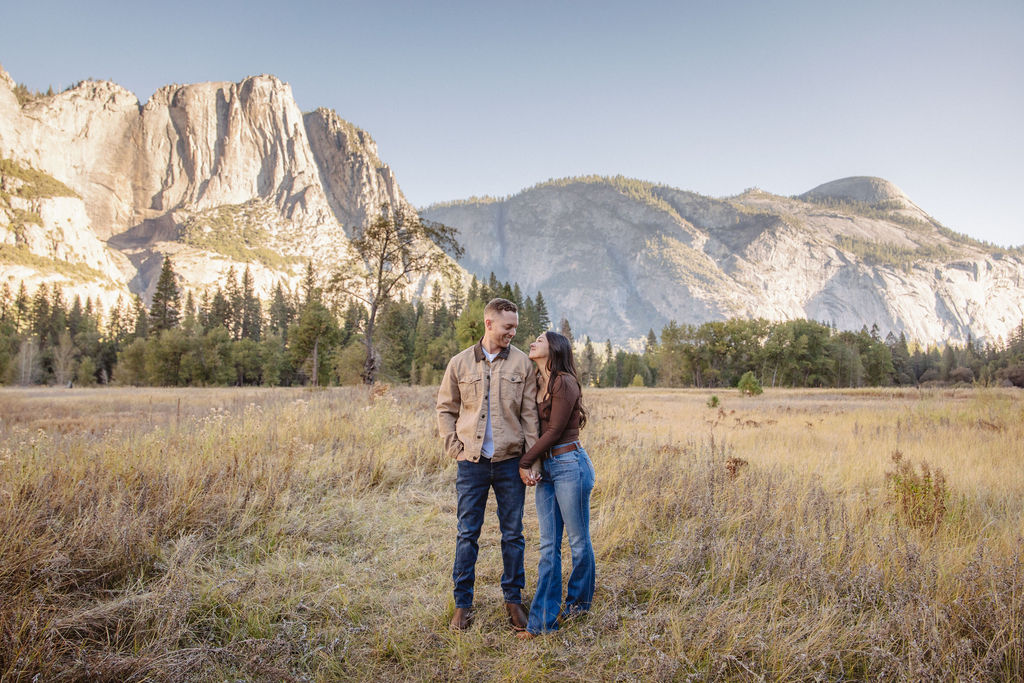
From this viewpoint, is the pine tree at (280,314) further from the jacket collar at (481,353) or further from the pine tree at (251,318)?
the jacket collar at (481,353)

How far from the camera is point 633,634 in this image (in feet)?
9.89

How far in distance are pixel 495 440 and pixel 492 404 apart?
25 centimetres

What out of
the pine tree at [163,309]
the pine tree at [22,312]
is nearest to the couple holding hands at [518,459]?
the pine tree at [163,309]

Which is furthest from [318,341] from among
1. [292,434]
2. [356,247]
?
[292,434]

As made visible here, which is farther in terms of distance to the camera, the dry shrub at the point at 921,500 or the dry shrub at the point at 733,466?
the dry shrub at the point at 733,466

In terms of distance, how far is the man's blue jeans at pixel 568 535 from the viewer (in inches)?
129

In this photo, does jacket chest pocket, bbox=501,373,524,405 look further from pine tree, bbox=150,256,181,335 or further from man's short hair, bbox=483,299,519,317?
pine tree, bbox=150,256,181,335

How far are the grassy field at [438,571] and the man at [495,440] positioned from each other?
37 cm

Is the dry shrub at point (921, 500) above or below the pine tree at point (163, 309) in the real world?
below

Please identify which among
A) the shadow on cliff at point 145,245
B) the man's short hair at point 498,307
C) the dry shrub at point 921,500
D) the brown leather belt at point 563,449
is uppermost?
the shadow on cliff at point 145,245

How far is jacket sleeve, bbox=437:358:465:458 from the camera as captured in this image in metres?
3.41

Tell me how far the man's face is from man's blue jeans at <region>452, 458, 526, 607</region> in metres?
0.86

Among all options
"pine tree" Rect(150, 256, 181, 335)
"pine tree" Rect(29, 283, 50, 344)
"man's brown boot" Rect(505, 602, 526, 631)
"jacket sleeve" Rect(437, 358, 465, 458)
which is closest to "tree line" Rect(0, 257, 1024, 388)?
"pine tree" Rect(150, 256, 181, 335)

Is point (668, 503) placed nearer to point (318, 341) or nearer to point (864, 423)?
point (864, 423)
